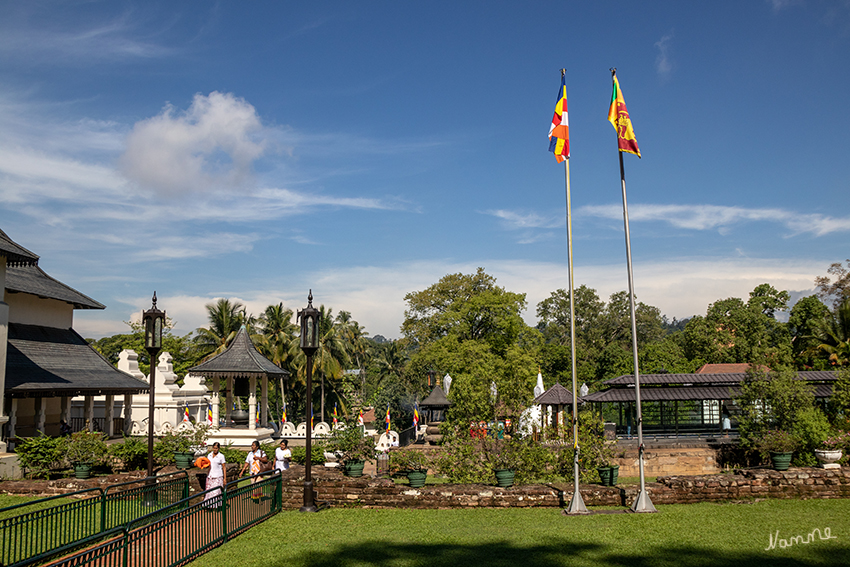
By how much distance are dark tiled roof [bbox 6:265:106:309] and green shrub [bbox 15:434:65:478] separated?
1038 cm

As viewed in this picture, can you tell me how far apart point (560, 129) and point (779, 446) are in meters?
10.7

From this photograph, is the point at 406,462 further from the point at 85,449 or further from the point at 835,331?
the point at 835,331

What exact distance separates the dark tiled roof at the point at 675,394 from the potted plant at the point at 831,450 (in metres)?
8.24

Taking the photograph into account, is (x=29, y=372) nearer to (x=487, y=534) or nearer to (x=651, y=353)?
(x=487, y=534)

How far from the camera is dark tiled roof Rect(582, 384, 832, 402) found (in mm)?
24938

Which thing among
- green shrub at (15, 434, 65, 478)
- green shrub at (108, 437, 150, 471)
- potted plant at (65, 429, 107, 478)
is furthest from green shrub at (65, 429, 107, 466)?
green shrub at (108, 437, 150, 471)

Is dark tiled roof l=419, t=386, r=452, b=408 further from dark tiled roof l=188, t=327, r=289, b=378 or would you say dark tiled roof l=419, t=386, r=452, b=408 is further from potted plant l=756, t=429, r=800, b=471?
potted plant l=756, t=429, r=800, b=471

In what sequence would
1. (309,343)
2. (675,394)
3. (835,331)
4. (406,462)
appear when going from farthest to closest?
(835,331)
(675,394)
(406,462)
(309,343)

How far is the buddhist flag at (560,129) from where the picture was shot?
14.1 m

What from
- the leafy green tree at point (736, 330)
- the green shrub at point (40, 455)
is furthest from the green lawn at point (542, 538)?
the leafy green tree at point (736, 330)

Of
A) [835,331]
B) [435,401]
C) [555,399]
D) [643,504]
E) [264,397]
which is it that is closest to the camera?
[643,504]

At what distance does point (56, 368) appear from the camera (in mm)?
23875

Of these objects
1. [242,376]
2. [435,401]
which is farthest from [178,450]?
[435,401]

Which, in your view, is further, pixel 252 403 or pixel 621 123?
pixel 252 403
